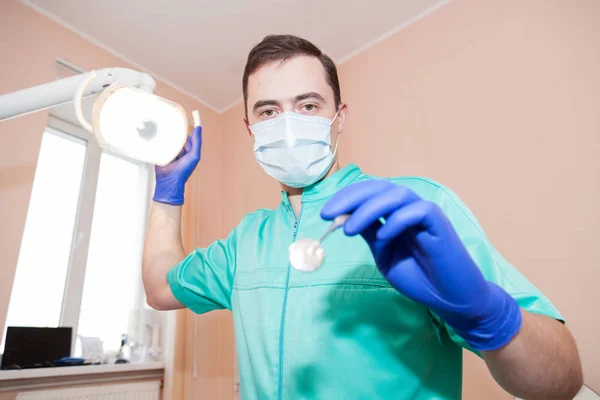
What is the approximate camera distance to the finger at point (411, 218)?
473 mm

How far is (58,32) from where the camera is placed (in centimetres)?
212

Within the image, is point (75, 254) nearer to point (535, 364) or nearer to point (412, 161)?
point (412, 161)

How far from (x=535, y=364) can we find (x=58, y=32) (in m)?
2.59

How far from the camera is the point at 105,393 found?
1.85 meters

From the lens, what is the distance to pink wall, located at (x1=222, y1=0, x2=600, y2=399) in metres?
1.42

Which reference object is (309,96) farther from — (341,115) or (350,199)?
(350,199)

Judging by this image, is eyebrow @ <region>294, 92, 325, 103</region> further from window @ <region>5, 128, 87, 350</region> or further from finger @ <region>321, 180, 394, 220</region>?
window @ <region>5, 128, 87, 350</region>

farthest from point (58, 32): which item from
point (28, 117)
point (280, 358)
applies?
point (280, 358)

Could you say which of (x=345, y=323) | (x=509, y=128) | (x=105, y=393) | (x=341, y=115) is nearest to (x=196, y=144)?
(x=341, y=115)

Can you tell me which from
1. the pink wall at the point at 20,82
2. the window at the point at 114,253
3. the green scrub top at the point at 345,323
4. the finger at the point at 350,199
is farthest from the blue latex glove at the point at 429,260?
the window at the point at 114,253

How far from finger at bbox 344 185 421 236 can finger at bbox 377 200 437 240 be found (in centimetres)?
1

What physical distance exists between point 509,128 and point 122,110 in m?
1.55

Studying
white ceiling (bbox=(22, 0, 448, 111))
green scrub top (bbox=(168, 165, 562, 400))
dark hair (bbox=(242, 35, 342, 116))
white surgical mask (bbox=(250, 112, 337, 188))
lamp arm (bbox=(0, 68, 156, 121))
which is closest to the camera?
green scrub top (bbox=(168, 165, 562, 400))

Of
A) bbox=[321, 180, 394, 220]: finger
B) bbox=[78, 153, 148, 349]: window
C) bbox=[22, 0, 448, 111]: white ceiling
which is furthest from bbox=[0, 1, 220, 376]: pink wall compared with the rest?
bbox=[321, 180, 394, 220]: finger
